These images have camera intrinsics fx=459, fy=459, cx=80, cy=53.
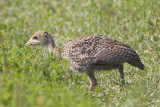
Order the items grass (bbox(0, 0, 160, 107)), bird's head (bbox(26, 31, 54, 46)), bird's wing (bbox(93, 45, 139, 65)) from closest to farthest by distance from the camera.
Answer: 1. grass (bbox(0, 0, 160, 107))
2. bird's wing (bbox(93, 45, 139, 65))
3. bird's head (bbox(26, 31, 54, 46))

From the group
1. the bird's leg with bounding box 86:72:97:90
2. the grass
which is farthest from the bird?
the grass

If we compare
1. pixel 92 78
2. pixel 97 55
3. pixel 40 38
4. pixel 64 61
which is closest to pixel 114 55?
pixel 97 55

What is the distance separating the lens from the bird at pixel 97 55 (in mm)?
9133

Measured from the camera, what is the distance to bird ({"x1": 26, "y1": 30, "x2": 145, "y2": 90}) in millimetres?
9133

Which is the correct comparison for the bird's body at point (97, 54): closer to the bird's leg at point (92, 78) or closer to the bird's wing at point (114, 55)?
A: the bird's wing at point (114, 55)

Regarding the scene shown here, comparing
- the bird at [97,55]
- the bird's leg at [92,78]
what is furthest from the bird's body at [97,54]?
the bird's leg at [92,78]

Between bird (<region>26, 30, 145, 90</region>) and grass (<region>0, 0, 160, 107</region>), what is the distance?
0.24m

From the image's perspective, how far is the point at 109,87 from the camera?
29.3ft

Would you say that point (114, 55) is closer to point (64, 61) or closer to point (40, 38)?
point (64, 61)

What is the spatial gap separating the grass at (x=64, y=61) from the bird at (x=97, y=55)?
237 mm

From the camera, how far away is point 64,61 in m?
8.63

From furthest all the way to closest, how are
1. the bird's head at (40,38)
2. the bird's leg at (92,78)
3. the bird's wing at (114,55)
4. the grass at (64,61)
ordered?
1. the bird's head at (40,38)
2. the bird's leg at (92,78)
3. the bird's wing at (114,55)
4. the grass at (64,61)

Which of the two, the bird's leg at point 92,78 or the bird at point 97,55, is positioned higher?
the bird at point 97,55

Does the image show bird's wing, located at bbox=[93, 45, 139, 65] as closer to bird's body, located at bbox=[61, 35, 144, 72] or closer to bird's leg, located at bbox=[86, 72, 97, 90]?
bird's body, located at bbox=[61, 35, 144, 72]
